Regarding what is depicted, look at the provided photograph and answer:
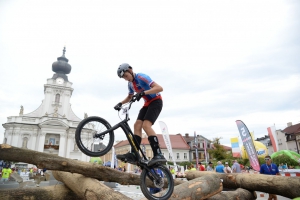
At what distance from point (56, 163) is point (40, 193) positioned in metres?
0.92

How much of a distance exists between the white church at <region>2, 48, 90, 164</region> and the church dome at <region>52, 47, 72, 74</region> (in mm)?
3339

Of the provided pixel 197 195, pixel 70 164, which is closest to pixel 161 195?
pixel 197 195

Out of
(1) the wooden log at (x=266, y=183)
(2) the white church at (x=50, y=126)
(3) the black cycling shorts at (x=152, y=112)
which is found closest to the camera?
(3) the black cycling shorts at (x=152, y=112)

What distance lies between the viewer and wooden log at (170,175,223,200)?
469 cm

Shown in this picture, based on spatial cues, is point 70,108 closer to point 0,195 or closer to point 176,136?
point 176,136

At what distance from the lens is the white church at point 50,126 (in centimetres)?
5572

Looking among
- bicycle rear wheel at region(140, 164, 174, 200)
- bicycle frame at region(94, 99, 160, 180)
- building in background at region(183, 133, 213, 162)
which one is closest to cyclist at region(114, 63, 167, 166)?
bicycle frame at region(94, 99, 160, 180)

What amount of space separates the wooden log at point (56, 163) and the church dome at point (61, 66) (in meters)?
69.4

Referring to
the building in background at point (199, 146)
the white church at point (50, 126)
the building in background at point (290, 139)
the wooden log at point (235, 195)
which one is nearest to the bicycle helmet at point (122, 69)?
the wooden log at point (235, 195)

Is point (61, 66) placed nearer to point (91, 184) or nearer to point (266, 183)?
point (91, 184)

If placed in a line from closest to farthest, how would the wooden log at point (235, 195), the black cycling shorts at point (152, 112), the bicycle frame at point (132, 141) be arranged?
the bicycle frame at point (132, 141) < the black cycling shorts at point (152, 112) < the wooden log at point (235, 195)

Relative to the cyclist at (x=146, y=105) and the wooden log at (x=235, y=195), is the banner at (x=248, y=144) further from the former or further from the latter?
the cyclist at (x=146, y=105)

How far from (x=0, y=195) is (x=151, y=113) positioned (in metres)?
3.63

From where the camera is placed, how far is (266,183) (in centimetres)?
639
